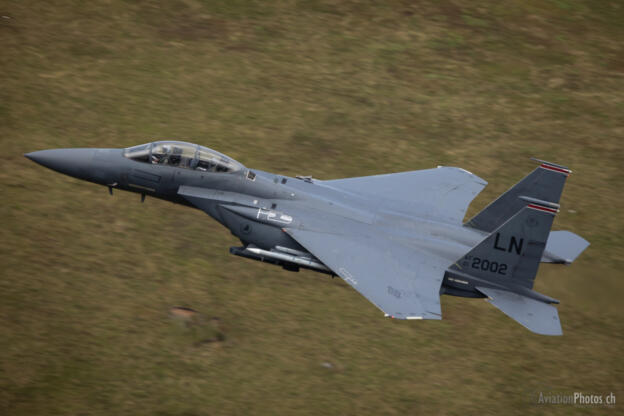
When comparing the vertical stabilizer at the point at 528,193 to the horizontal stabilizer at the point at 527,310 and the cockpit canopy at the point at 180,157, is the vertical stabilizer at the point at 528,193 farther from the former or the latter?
the cockpit canopy at the point at 180,157

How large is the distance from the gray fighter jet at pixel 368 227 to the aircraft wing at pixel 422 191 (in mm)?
101

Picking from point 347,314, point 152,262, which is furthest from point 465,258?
point 152,262

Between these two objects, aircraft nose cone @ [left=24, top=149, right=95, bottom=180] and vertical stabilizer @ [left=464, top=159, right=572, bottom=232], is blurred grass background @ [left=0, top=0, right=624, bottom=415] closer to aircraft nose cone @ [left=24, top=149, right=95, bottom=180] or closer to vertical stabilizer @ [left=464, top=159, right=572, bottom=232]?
aircraft nose cone @ [left=24, top=149, right=95, bottom=180]

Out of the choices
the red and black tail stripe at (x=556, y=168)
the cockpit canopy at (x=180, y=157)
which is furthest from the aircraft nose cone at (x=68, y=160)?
the red and black tail stripe at (x=556, y=168)

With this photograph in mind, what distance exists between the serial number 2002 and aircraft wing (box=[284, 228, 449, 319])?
0.85 m

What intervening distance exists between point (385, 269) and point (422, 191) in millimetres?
4012

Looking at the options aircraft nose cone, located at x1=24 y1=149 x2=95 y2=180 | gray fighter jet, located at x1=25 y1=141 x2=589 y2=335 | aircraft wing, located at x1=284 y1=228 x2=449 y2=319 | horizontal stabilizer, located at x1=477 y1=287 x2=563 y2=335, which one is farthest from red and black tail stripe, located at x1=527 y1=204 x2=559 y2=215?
aircraft nose cone, located at x1=24 y1=149 x2=95 y2=180

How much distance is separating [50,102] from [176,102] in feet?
16.1

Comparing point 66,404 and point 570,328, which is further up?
point 570,328

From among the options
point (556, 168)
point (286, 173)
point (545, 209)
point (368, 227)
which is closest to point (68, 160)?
point (286, 173)

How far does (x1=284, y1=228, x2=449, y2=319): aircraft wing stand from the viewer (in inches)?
668

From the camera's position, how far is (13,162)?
75.4 ft

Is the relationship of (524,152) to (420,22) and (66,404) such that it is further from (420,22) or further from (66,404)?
(66,404)

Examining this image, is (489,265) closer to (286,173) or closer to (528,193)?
(528,193)
